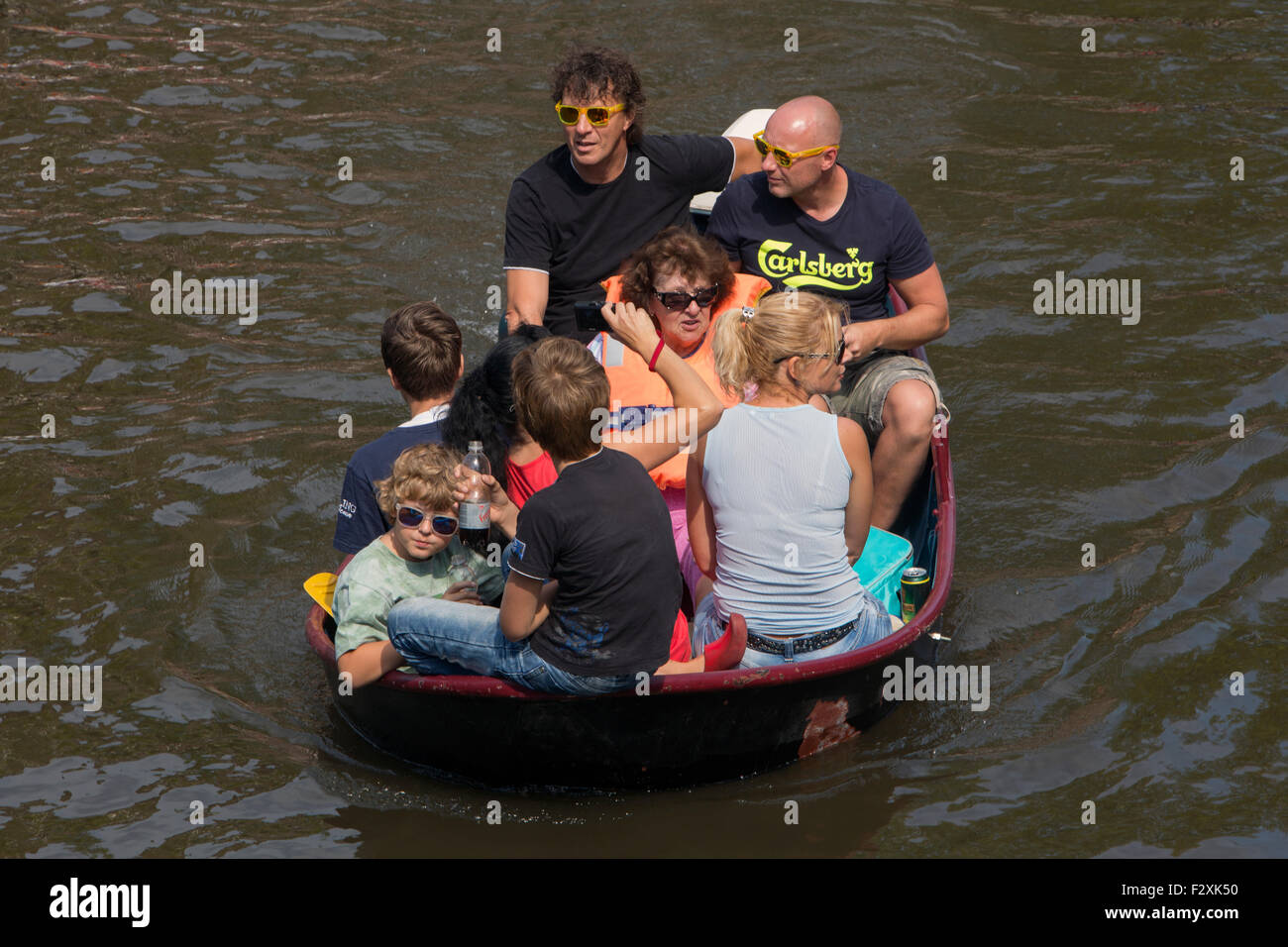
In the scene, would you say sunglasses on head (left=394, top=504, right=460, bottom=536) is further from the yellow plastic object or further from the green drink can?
the green drink can

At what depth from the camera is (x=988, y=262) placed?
8.58m

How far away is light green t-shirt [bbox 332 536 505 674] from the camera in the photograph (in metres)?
4.65

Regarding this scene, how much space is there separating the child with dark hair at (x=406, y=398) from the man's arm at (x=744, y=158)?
2.14m

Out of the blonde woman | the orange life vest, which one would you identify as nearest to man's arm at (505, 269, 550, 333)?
the orange life vest

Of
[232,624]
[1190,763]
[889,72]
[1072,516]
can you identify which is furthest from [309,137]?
[1190,763]

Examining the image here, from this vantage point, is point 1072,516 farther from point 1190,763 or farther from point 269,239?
point 269,239

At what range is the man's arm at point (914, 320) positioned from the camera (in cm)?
574

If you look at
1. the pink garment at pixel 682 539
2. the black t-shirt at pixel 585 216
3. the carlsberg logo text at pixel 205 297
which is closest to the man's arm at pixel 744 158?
the black t-shirt at pixel 585 216

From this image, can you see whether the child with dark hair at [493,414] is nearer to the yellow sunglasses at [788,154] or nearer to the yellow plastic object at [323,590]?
the yellow plastic object at [323,590]

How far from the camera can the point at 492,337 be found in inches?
313

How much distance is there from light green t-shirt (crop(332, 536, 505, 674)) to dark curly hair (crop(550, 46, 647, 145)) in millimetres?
2153

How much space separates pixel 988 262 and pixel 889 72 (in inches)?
116

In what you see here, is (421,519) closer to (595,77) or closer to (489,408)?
(489,408)

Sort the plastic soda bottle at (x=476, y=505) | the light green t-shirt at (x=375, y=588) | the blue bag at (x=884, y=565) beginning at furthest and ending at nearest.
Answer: the blue bag at (x=884, y=565) < the light green t-shirt at (x=375, y=588) < the plastic soda bottle at (x=476, y=505)
